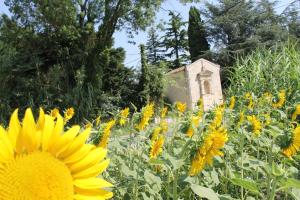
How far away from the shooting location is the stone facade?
2430 cm

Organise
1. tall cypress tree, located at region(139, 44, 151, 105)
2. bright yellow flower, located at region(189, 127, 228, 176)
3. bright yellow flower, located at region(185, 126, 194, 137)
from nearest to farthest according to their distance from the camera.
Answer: bright yellow flower, located at region(189, 127, 228, 176) → bright yellow flower, located at region(185, 126, 194, 137) → tall cypress tree, located at region(139, 44, 151, 105)

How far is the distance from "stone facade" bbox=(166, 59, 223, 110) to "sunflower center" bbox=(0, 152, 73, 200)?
23.0 meters

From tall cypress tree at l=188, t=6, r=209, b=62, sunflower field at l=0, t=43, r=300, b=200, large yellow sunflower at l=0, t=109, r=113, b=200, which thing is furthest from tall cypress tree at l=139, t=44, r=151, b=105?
large yellow sunflower at l=0, t=109, r=113, b=200

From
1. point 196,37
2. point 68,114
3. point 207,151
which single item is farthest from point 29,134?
point 196,37

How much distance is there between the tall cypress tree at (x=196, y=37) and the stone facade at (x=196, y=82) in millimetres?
3810

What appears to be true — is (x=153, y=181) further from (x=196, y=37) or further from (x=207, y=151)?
(x=196, y=37)

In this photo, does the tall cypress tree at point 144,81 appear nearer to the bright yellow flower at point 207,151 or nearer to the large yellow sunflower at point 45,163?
the bright yellow flower at point 207,151

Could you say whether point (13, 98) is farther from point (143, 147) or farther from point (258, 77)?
point (143, 147)

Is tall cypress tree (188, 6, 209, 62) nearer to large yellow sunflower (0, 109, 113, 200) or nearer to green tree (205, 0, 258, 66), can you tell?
green tree (205, 0, 258, 66)

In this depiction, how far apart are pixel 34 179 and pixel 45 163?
0.03 m

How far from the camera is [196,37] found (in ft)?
101

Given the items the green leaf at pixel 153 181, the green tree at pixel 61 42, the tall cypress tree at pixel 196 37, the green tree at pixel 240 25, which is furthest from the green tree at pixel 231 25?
the green leaf at pixel 153 181

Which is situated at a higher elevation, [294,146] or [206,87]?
[206,87]

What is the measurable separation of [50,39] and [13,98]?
217 cm
